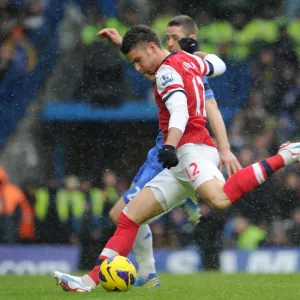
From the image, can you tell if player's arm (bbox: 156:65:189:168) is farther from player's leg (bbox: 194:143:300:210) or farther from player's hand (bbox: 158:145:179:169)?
player's leg (bbox: 194:143:300:210)

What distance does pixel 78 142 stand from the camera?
38.4ft

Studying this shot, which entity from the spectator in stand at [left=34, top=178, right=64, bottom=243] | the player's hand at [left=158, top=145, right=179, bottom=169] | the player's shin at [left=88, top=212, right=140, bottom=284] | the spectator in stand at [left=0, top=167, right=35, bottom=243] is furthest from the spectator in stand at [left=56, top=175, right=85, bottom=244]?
the player's hand at [left=158, top=145, right=179, bottom=169]

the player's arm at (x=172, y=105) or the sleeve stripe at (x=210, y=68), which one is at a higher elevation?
the sleeve stripe at (x=210, y=68)

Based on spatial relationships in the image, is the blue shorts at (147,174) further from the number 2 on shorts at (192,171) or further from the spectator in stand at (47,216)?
the spectator in stand at (47,216)

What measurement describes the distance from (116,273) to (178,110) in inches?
38.2

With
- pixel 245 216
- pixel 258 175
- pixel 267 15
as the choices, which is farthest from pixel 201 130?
pixel 267 15

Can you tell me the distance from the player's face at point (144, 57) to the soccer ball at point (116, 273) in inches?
43.8

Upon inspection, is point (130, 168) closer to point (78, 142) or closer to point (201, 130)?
point (78, 142)

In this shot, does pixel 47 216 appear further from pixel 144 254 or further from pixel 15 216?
pixel 144 254

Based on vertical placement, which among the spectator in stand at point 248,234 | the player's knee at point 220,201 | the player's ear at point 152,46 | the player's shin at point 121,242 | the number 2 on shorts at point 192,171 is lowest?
the spectator in stand at point 248,234

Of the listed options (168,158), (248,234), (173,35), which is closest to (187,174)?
(168,158)

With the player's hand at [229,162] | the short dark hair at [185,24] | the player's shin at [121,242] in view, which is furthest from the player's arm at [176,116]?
the short dark hair at [185,24]

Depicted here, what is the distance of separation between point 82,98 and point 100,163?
2.61 ft

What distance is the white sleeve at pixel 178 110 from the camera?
5.35m
